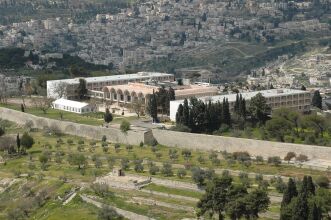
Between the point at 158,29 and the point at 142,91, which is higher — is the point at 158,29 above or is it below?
above

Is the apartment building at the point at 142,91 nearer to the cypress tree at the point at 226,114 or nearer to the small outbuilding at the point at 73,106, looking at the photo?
the small outbuilding at the point at 73,106

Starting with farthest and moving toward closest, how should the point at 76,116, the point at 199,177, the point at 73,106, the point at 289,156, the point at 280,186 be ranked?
the point at 73,106
the point at 76,116
the point at 289,156
the point at 199,177
the point at 280,186

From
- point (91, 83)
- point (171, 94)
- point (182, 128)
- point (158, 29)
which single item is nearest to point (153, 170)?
point (182, 128)

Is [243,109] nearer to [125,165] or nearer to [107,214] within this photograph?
[125,165]


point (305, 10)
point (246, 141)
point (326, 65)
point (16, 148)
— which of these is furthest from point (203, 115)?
point (305, 10)

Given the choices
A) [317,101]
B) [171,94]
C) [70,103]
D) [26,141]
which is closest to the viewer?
[26,141]

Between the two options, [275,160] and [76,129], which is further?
[76,129]
